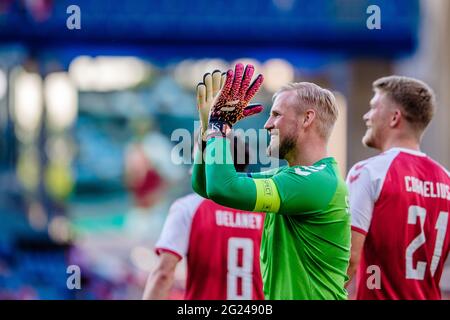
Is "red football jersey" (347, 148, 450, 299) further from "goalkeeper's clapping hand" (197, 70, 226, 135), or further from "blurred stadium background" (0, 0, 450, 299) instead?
"blurred stadium background" (0, 0, 450, 299)

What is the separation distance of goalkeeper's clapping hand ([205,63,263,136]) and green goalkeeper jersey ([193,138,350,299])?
0.31 ft

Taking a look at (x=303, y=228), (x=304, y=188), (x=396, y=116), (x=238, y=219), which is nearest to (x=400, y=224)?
Answer: (x=396, y=116)

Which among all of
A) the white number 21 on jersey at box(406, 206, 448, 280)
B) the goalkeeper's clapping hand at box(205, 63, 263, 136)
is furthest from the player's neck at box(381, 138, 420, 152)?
the goalkeeper's clapping hand at box(205, 63, 263, 136)

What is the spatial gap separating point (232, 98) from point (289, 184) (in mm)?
468

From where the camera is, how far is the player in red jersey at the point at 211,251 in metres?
5.85

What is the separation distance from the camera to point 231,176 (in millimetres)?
4055

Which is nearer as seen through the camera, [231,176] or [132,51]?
[231,176]

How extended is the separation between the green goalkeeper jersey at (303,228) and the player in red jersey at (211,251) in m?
1.41

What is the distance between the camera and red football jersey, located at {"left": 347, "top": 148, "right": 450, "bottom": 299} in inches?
209

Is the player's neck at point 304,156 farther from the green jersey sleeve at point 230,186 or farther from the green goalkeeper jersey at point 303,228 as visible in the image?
the green jersey sleeve at point 230,186

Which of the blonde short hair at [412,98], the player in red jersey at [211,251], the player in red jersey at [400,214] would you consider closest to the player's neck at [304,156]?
the player in red jersey at [400,214]

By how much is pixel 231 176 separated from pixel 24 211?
10580 mm
